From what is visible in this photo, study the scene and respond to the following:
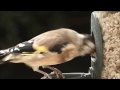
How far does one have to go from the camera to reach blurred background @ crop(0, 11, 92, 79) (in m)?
2.41

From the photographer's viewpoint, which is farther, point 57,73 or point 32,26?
point 32,26

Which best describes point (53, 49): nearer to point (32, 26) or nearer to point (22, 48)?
point (22, 48)

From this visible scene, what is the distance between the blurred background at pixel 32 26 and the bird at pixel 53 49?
0.61 ft

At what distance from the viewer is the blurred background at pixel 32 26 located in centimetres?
241

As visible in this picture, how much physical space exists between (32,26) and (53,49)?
496 millimetres

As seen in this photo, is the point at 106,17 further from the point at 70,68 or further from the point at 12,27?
the point at 12,27

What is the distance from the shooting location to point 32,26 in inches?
102

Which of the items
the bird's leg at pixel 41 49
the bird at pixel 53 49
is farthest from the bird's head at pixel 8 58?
the bird's leg at pixel 41 49

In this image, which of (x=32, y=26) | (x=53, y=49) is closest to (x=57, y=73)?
(x=53, y=49)

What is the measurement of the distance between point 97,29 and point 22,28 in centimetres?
66

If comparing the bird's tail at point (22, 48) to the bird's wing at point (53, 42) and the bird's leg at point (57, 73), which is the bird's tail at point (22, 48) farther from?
the bird's leg at point (57, 73)

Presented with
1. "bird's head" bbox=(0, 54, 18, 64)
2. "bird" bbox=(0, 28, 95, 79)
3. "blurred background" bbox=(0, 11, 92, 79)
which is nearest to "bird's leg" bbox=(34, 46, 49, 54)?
"bird" bbox=(0, 28, 95, 79)

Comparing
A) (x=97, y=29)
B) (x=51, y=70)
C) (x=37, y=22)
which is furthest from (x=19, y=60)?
(x=37, y=22)

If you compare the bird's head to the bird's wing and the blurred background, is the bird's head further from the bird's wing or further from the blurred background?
the blurred background
